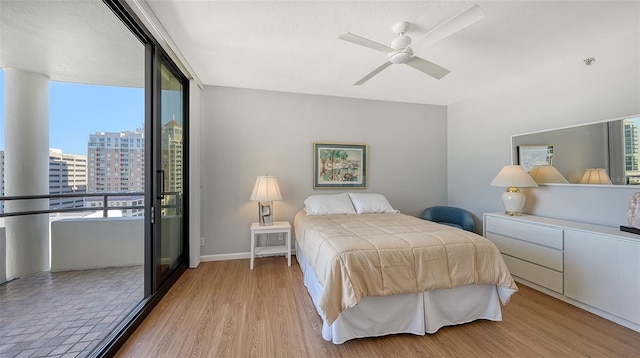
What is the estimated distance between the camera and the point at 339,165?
12.4 feet

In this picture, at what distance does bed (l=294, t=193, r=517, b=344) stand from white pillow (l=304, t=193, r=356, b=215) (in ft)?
3.46

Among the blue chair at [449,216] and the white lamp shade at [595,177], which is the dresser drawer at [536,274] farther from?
the white lamp shade at [595,177]

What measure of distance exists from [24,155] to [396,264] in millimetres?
3435

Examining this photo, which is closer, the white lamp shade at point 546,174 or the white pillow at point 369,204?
the white lamp shade at point 546,174

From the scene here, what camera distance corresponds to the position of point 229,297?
236cm

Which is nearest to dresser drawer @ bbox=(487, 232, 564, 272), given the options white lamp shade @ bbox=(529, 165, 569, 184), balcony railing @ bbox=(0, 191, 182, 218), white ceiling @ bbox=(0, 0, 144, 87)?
white lamp shade @ bbox=(529, 165, 569, 184)

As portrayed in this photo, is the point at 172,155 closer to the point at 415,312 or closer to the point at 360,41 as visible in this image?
the point at 360,41

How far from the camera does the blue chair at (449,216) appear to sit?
354 centimetres

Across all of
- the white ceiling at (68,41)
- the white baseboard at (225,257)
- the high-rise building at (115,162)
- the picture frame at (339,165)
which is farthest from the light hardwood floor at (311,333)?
the white ceiling at (68,41)

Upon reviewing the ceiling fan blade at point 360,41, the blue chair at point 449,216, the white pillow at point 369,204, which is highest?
the ceiling fan blade at point 360,41

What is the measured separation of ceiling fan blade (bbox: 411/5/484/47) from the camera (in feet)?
4.68

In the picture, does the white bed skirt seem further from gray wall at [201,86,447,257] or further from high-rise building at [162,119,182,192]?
high-rise building at [162,119,182,192]

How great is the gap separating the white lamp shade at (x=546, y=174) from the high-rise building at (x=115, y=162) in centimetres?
458

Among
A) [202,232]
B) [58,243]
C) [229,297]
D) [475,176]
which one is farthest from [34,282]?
[475,176]
